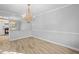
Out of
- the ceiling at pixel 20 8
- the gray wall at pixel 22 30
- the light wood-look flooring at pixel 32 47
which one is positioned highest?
the ceiling at pixel 20 8

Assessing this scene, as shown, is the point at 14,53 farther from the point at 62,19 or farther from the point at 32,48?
the point at 62,19

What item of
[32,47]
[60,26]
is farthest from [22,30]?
[60,26]

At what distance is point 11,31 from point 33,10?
67cm

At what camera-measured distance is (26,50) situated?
2.71m

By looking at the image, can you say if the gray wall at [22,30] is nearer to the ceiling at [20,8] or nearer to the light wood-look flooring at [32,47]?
the light wood-look flooring at [32,47]

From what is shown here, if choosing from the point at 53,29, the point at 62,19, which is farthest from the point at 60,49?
the point at 62,19

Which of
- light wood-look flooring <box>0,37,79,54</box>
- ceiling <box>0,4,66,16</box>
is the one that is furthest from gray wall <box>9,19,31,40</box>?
ceiling <box>0,4,66,16</box>

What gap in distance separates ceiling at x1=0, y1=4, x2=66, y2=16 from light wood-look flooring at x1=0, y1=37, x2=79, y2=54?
0.57m

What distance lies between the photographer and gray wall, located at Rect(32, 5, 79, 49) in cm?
266

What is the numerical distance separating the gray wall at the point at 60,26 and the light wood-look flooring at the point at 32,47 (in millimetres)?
137

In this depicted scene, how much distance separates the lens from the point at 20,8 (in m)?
2.71

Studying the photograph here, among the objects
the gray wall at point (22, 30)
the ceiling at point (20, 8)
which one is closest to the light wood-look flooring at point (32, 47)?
the gray wall at point (22, 30)

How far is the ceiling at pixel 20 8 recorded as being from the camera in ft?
8.77

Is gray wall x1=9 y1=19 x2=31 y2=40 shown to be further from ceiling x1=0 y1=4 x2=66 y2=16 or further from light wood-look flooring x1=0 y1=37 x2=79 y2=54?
ceiling x1=0 y1=4 x2=66 y2=16
